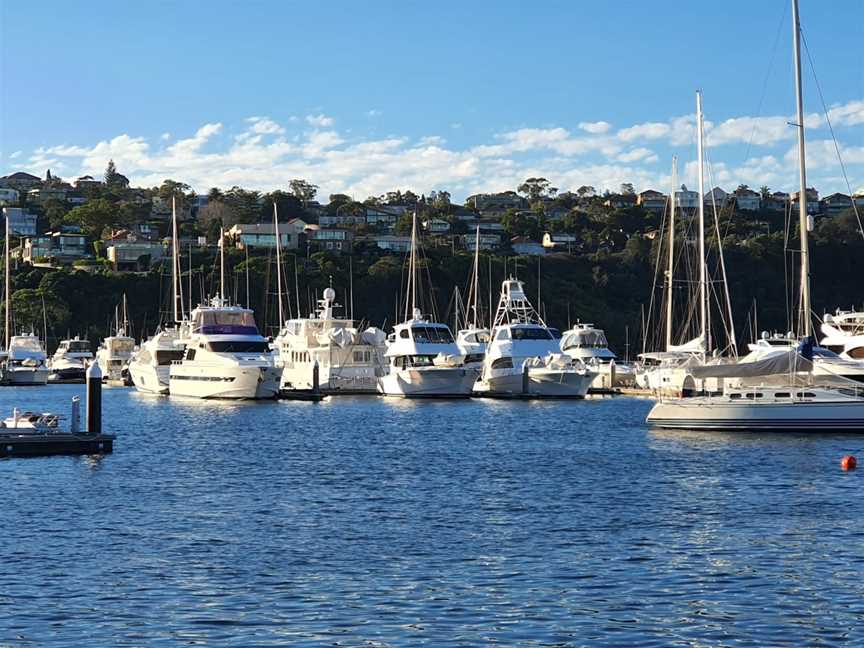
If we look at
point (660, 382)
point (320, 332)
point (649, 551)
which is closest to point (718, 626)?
point (649, 551)

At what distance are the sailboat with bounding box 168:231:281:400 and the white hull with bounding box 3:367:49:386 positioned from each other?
3838 centimetres

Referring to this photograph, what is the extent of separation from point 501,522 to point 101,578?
9863 millimetres

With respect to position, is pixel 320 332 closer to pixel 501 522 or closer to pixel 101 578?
pixel 501 522

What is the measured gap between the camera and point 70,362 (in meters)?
129

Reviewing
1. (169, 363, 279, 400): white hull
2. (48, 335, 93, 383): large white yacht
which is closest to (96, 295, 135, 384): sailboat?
(48, 335, 93, 383): large white yacht

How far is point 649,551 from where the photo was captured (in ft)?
86.9

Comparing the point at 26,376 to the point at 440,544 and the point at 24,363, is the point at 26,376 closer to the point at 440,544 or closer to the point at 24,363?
the point at 24,363

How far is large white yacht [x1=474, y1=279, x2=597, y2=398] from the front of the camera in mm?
82438

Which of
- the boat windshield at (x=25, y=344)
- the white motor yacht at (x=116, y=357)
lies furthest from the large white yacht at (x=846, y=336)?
the boat windshield at (x=25, y=344)

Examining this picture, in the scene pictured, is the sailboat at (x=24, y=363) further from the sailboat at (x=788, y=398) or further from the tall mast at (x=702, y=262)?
the sailboat at (x=788, y=398)

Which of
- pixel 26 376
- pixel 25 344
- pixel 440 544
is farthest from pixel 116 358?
pixel 440 544

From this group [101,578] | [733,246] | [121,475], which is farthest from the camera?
[733,246]

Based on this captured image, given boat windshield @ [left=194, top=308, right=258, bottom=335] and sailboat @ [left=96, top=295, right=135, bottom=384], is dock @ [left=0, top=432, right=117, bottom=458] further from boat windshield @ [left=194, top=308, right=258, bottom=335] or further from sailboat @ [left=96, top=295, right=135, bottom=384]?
sailboat @ [left=96, top=295, right=135, bottom=384]

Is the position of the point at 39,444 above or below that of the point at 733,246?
below
